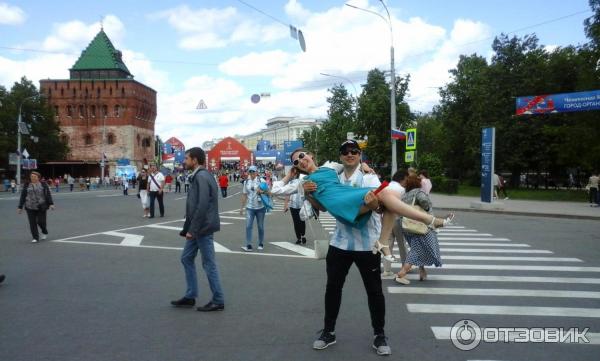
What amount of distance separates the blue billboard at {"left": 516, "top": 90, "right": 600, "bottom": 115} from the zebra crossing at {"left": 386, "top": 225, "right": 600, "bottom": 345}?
1728 centimetres

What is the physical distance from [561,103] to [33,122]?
67848mm

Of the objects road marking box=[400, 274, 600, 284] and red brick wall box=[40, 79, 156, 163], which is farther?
red brick wall box=[40, 79, 156, 163]

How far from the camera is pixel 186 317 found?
6129 mm

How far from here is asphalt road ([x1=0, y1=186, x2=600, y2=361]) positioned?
5016 millimetres

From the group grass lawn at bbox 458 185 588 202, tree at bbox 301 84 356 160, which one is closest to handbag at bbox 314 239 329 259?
grass lawn at bbox 458 185 588 202

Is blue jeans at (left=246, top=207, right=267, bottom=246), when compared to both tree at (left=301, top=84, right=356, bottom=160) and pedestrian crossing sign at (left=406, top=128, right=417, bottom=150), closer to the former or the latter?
pedestrian crossing sign at (left=406, top=128, right=417, bottom=150)

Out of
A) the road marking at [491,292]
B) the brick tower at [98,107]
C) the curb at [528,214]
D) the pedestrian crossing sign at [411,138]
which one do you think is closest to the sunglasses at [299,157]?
the road marking at [491,292]

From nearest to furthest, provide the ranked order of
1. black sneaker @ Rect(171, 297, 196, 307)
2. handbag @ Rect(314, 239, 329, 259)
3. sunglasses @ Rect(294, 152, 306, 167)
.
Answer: sunglasses @ Rect(294, 152, 306, 167)
handbag @ Rect(314, 239, 329, 259)
black sneaker @ Rect(171, 297, 196, 307)

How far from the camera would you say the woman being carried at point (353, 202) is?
4.38 meters

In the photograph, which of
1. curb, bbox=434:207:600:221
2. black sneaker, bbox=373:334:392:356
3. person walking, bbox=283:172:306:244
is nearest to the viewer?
black sneaker, bbox=373:334:392:356

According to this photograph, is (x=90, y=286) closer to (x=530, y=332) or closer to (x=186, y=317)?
(x=186, y=317)

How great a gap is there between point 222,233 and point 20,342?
31.9 ft

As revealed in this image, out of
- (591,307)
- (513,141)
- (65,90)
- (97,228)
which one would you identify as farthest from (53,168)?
(591,307)

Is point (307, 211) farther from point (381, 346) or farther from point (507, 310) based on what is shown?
point (507, 310)
